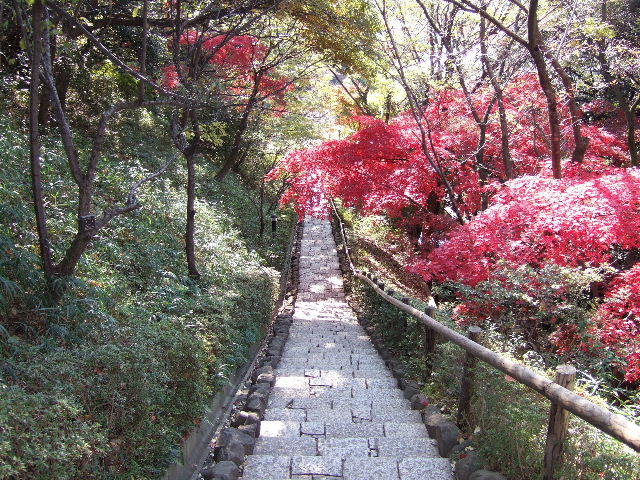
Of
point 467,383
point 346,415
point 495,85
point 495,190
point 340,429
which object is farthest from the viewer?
point 495,190

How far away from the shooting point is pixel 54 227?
4.76m

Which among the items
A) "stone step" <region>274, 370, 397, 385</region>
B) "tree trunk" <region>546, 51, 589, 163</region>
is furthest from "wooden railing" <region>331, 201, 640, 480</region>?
"tree trunk" <region>546, 51, 589, 163</region>

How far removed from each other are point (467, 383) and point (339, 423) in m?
1.10

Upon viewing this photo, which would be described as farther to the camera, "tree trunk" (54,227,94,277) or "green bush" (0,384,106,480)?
"tree trunk" (54,227,94,277)

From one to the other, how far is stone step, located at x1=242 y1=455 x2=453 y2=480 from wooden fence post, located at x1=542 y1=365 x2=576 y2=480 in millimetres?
769

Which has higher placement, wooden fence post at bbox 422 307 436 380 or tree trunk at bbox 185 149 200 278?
tree trunk at bbox 185 149 200 278

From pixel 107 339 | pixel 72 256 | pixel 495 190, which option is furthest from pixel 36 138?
pixel 495 190

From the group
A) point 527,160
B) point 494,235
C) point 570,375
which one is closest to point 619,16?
point 527,160

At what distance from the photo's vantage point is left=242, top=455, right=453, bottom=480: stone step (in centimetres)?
295

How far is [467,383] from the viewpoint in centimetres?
333

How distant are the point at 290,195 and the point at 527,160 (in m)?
5.41

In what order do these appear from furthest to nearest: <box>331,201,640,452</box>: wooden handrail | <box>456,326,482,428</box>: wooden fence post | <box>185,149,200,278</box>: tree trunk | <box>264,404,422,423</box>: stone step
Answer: <box>185,149,200,278</box>: tree trunk
<box>264,404,422,423</box>: stone step
<box>456,326,482,428</box>: wooden fence post
<box>331,201,640,452</box>: wooden handrail

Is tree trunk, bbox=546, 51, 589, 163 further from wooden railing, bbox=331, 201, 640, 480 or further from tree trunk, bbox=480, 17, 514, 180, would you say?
wooden railing, bbox=331, 201, 640, 480

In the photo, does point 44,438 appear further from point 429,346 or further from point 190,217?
point 190,217
